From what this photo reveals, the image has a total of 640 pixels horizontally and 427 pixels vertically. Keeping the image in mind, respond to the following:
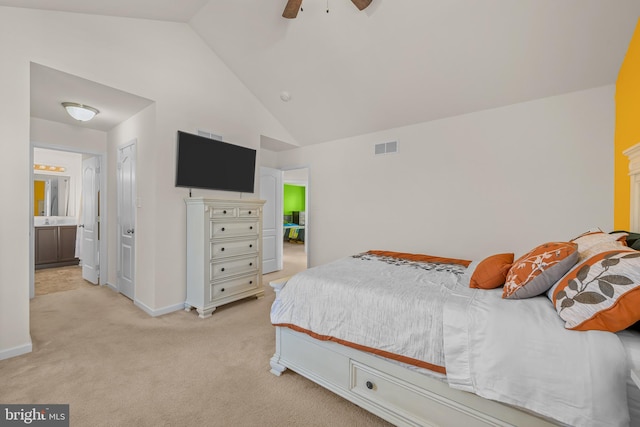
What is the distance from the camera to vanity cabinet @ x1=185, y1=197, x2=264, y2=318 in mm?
3141

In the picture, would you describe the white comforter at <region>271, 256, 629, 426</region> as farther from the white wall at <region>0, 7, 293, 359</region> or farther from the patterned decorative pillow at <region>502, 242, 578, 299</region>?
the white wall at <region>0, 7, 293, 359</region>

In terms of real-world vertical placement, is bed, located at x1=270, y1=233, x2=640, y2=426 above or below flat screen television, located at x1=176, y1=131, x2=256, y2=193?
below

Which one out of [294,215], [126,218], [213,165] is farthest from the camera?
[294,215]

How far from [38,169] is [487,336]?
8310 millimetres

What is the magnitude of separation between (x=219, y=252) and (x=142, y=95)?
1.95 m

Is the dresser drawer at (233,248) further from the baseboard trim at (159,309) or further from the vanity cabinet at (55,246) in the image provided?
the vanity cabinet at (55,246)

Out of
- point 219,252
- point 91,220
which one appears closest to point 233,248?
point 219,252

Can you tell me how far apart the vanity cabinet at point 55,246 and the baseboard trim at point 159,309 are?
366cm

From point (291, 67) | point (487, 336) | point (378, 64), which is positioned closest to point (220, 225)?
point (291, 67)

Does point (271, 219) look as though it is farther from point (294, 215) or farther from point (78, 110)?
point (294, 215)

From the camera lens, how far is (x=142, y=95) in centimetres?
301

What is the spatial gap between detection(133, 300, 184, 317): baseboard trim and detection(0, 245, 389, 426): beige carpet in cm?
8

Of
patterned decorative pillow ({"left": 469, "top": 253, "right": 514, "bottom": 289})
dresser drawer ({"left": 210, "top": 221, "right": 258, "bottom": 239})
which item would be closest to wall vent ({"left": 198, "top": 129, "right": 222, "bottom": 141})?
dresser drawer ({"left": 210, "top": 221, "right": 258, "bottom": 239})

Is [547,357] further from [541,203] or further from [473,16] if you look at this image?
[473,16]
